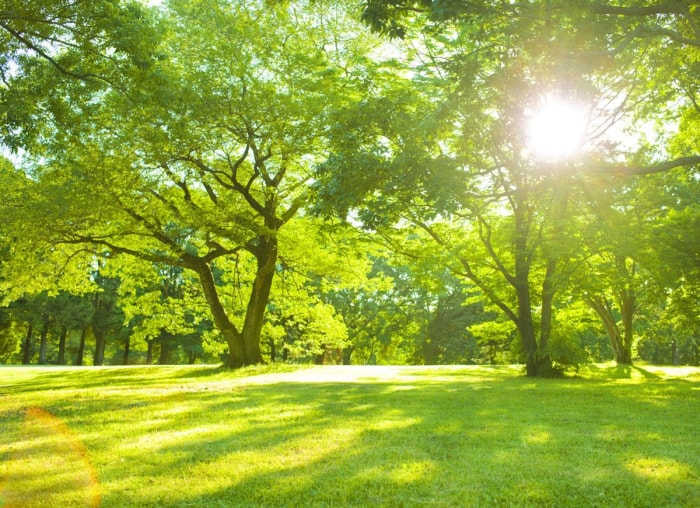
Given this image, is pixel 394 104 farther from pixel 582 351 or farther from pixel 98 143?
pixel 582 351

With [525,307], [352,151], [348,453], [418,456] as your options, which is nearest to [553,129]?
[352,151]

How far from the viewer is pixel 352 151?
41.0 ft

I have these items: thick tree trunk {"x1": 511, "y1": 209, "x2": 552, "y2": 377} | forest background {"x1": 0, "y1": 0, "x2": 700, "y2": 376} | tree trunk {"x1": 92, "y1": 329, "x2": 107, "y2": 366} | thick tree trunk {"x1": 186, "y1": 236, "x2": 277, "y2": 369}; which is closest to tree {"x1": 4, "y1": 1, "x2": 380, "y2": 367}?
forest background {"x1": 0, "y1": 0, "x2": 700, "y2": 376}

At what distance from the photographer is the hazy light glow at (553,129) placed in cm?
1328

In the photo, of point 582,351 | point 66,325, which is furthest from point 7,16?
point 66,325

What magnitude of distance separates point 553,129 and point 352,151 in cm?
556

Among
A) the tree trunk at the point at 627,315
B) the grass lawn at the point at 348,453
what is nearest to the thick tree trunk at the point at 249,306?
the grass lawn at the point at 348,453

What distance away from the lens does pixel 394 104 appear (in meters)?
14.7

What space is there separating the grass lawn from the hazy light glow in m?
6.11

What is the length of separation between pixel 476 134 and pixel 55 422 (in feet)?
33.0

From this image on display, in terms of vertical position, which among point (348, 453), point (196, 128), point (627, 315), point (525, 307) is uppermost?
point (196, 128)

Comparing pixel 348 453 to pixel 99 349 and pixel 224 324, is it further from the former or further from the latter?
pixel 99 349

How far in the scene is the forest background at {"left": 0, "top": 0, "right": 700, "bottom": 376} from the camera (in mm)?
11211

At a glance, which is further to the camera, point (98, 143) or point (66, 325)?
point (66, 325)
